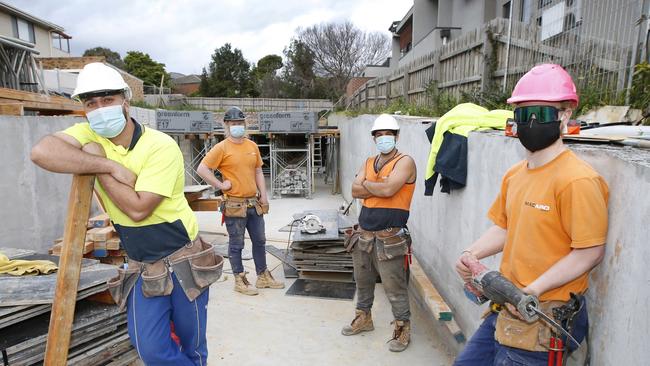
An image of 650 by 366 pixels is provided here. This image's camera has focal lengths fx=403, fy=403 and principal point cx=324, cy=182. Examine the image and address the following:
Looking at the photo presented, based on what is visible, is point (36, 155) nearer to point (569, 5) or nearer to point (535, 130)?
point (535, 130)

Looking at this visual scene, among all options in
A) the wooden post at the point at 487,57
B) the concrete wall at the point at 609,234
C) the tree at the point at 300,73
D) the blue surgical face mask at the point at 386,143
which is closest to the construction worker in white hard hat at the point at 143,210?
the blue surgical face mask at the point at 386,143

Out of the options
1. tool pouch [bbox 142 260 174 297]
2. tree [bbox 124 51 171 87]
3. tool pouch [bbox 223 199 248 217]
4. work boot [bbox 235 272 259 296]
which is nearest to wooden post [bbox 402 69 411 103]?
tool pouch [bbox 223 199 248 217]

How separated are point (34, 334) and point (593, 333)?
3223 millimetres

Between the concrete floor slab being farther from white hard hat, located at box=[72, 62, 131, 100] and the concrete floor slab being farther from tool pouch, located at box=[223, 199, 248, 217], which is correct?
white hard hat, located at box=[72, 62, 131, 100]

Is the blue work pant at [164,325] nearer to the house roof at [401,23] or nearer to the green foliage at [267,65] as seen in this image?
the house roof at [401,23]

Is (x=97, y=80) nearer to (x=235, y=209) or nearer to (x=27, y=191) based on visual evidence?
(x=235, y=209)

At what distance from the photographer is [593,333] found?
5.54 ft

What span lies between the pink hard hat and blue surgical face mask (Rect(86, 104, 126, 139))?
201 centimetres

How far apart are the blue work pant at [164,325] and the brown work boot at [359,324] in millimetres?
1762

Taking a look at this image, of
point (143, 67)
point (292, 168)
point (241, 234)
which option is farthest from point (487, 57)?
point (143, 67)

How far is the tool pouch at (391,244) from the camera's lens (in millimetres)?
3424

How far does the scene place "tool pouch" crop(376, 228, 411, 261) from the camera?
342cm

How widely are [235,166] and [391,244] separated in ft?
7.31

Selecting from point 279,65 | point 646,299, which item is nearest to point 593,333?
point 646,299
